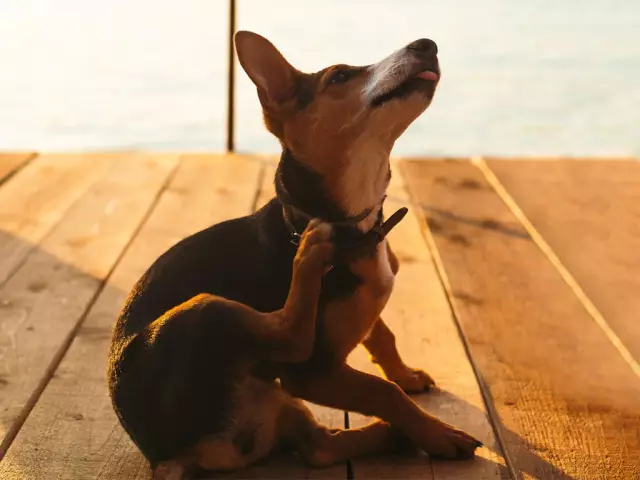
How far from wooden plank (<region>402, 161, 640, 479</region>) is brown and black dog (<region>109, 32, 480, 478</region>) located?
10.5 inches

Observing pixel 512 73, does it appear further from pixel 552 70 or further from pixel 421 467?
pixel 421 467

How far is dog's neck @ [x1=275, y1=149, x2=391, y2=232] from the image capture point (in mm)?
1251

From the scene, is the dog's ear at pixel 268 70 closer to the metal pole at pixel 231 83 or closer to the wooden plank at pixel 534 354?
the wooden plank at pixel 534 354

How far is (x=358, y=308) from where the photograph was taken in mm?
1271

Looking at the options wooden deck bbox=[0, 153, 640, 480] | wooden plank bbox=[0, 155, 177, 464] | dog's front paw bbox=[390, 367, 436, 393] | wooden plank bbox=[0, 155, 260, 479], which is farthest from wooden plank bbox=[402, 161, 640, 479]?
wooden plank bbox=[0, 155, 177, 464]

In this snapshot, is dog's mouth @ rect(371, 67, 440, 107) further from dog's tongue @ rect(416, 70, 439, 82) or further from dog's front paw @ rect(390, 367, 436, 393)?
dog's front paw @ rect(390, 367, 436, 393)

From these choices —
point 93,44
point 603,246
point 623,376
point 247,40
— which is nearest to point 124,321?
point 247,40

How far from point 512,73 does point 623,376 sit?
9.12 ft

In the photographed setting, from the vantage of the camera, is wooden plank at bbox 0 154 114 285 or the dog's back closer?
the dog's back

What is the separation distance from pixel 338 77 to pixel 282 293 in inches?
11.6

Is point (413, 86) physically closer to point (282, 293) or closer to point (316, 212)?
point (316, 212)

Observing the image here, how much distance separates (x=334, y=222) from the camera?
1264 mm

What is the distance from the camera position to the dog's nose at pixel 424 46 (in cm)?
119

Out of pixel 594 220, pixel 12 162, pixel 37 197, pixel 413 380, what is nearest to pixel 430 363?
pixel 413 380
